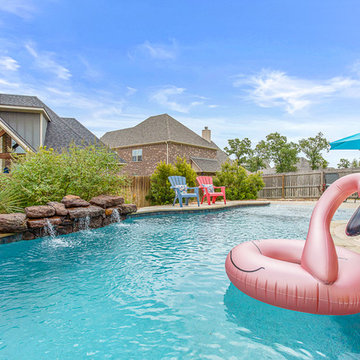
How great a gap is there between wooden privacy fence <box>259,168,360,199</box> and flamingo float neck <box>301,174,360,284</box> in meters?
13.0

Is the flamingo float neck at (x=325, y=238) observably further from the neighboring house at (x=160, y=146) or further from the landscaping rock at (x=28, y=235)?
the neighboring house at (x=160, y=146)

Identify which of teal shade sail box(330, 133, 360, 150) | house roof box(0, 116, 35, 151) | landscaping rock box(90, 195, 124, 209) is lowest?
landscaping rock box(90, 195, 124, 209)

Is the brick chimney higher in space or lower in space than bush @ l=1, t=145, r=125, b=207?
higher

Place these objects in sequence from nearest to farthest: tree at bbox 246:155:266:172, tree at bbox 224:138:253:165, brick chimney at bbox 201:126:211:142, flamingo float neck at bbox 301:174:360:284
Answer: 1. flamingo float neck at bbox 301:174:360:284
2. brick chimney at bbox 201:126:211:142
3. tree at bbox 246:155:266:172
4. tree at bbox 224:138:253:165

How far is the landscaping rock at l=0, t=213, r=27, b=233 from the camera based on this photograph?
4.25 meters

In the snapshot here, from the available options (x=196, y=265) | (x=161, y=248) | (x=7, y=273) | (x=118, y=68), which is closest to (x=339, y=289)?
(x=196, y=265)

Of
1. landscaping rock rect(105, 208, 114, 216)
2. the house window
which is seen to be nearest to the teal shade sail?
landscaping rock rect(105, 208, 114, 216)

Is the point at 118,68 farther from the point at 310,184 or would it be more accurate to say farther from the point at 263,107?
the point at 310,184

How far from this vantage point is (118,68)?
1298cm

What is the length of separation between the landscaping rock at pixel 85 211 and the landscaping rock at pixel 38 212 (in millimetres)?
397

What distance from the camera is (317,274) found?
6.10ft

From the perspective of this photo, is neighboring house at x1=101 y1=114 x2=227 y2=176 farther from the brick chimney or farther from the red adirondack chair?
the red adirondack chair

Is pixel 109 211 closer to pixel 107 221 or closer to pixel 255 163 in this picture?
pixel 107 221

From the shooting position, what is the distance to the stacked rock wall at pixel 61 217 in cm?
440
